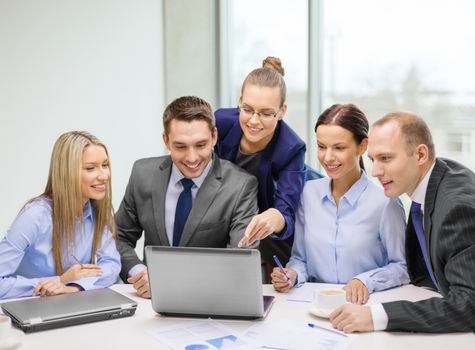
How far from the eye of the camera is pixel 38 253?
214 cm

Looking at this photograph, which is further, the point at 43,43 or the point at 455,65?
the point at 43,43

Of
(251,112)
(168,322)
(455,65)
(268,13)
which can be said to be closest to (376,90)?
(455,65)

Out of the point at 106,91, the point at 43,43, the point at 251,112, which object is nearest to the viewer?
the point at 251,112

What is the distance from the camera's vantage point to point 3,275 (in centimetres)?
200

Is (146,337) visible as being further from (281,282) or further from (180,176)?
(180,176)

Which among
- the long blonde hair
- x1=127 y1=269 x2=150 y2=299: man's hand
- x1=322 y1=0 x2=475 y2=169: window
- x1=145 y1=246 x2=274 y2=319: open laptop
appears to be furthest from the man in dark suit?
x1=322 y1=0 x2=475 y2=169: window

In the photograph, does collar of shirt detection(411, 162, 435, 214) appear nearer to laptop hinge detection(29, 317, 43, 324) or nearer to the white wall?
laptop hinge detection(29, 317, 43, 324)

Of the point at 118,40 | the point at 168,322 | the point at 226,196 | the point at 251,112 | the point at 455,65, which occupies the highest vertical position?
the point at 118,40

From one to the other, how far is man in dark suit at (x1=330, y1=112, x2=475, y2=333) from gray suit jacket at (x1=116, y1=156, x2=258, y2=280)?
23.2 inches

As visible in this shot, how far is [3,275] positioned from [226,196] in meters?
0.89

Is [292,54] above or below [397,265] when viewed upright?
above

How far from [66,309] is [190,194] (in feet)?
2.61

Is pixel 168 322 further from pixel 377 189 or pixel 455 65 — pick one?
pixel 455 65

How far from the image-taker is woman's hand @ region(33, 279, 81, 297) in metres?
1.89
